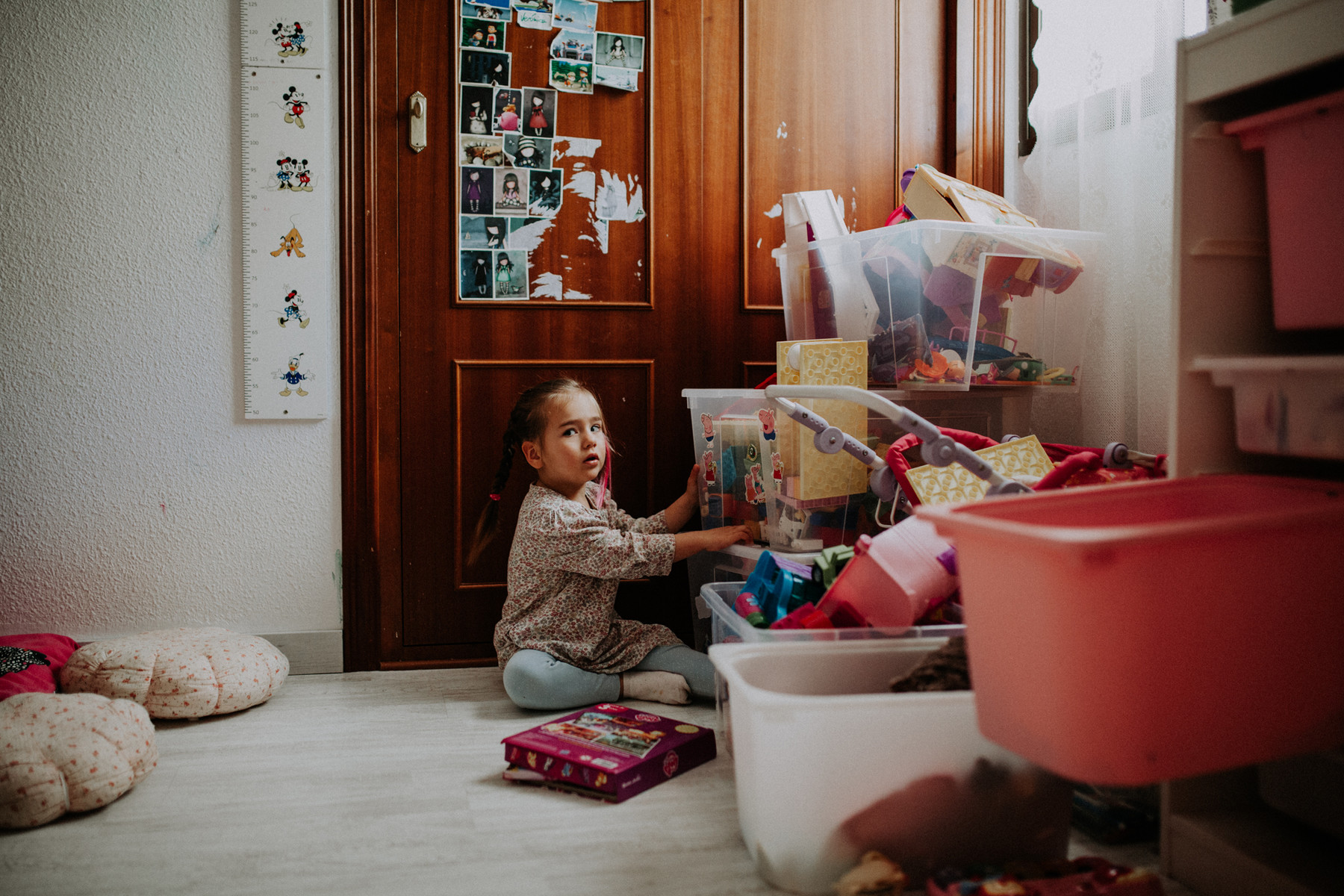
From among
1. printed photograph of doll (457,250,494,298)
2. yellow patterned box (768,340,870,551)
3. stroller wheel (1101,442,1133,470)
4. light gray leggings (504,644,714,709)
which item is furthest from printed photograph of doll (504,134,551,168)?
stroller wheel (1101,442,1133,470)

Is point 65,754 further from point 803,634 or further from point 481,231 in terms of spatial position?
point 481,231

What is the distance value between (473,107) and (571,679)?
1.27 metres

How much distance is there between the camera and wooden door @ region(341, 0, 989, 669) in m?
2.07

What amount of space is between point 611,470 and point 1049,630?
1.38m

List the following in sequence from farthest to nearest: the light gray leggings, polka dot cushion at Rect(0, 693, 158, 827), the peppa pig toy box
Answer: the light gray leggings → the peppa pig toy box → polka dot cushion at Rect(0, 693, 158, 827)

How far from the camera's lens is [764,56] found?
222 centimetres

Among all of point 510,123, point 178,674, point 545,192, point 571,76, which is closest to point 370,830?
point 178,674

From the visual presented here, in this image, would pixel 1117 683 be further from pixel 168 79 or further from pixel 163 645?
pixel 168 79

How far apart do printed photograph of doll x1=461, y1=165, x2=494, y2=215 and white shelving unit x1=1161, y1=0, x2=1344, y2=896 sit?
1410mm

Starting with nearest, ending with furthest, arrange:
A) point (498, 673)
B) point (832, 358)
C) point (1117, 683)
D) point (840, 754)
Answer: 1. point (1117, 683)
2. point (840, 754)
3. point (832, 358)
4. point (498, 673)

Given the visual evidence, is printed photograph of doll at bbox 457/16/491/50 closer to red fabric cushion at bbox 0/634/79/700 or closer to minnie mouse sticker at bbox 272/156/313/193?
minnie mouse sticker at bbox 272/156/313/193

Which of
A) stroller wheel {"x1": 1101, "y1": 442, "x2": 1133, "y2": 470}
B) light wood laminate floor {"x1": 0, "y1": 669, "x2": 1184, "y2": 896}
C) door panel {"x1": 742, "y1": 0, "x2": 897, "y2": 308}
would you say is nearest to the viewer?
light wood laminate floor {"x1": 0, "y1": 669, "x2": 1184, "y2": 896}

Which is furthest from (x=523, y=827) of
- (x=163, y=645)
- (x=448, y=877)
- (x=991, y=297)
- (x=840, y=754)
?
(x=991, y=297)

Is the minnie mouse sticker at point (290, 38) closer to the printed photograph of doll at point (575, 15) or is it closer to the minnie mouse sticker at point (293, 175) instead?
the minnie mouse sticker at point (293, 175)
